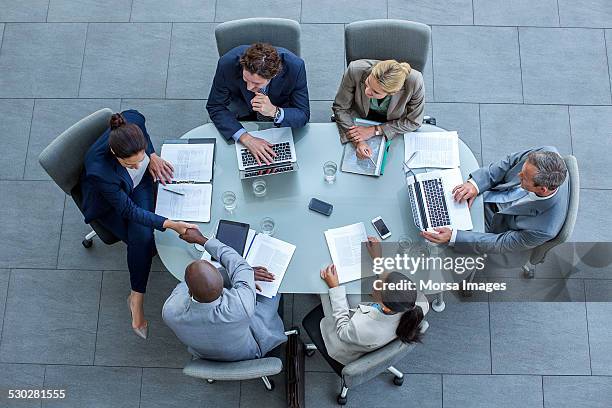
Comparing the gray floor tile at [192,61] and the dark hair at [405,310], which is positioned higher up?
the dark hair at [405,310]

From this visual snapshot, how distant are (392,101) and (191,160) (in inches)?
42.5

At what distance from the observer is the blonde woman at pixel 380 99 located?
286 cm

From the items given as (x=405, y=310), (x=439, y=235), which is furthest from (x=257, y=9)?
(x=405, y=310)

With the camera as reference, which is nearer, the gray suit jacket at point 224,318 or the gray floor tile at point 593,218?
the gray suit jacket at point 224,318

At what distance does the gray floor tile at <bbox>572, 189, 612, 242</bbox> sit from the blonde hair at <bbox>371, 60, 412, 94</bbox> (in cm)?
165

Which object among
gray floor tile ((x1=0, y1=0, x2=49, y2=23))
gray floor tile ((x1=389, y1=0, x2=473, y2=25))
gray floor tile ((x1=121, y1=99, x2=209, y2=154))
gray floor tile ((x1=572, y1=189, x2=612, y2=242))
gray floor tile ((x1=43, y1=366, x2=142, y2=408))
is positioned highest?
gray floor tile ((x1=389, y1=0, x2=473, y2=25))

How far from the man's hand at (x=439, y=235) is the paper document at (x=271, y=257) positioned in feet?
2.09

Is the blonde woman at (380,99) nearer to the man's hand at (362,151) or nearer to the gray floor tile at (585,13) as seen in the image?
the man's hand at (362,151)

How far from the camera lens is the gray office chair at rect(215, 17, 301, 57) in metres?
3.09

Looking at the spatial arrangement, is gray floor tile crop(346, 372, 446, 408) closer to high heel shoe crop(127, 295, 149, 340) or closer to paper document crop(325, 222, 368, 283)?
paper document crop(325, 222, 368, 283)

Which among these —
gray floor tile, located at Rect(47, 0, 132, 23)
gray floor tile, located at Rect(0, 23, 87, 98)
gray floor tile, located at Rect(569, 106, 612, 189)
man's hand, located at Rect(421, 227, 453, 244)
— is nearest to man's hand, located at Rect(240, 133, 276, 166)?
man's hand, located at Rect(421, 227, 453, 244)

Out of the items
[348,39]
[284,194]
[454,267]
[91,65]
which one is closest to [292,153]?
[284,194]

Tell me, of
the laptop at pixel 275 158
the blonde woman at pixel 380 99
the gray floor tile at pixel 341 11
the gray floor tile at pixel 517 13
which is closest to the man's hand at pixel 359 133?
the blonde woman at pixel 380 99

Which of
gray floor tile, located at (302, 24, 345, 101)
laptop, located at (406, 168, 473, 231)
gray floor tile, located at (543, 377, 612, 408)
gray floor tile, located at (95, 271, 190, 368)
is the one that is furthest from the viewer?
gray floor tile, located at (302, 24, 345, 101)
